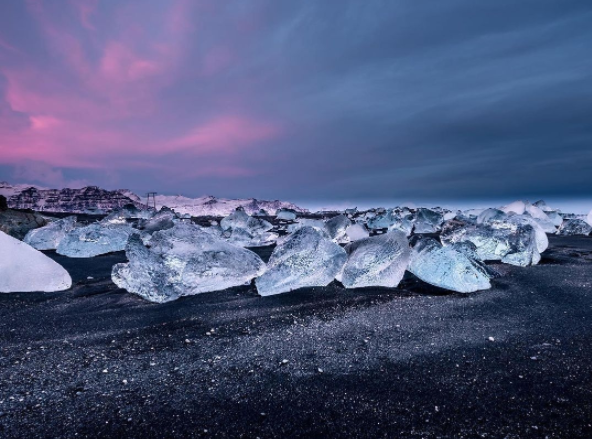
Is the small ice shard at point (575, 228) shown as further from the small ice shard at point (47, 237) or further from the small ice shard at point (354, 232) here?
the small ice shard at point (47, 237)

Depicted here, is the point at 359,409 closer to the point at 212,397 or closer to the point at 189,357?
the point at 212,397

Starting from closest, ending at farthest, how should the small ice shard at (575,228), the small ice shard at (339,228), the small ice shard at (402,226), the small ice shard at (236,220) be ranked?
1. the small ice shard at (339,228)
2. the small ice shard at (575,228)
3. the small ice shard at (236,220)
4. the small ice shard at (402,226)

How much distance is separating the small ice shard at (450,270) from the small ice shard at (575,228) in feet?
24.9

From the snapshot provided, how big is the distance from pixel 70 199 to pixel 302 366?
38062mm

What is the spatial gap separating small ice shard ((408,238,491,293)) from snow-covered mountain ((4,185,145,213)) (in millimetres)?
28545

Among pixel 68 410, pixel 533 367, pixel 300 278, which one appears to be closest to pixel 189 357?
pixel 68 410

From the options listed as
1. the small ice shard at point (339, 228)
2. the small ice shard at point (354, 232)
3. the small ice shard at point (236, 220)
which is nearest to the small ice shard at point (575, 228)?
the small ice shard at point (354, 232)

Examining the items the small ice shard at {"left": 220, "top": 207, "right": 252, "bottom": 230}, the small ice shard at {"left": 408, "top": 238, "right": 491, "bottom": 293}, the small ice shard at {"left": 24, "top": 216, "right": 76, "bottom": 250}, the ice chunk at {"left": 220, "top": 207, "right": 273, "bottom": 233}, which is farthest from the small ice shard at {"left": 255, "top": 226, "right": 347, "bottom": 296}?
the small ice shard at {"left": 220, "top": 207, "right": 252, "bottom": 230}

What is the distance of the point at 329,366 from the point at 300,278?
139cm

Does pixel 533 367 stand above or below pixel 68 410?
below

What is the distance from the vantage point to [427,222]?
9914 mm

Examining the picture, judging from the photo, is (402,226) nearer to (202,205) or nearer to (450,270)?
(450,270)

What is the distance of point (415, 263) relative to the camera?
3.27 meters

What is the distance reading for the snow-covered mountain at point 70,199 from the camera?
1137 inches
